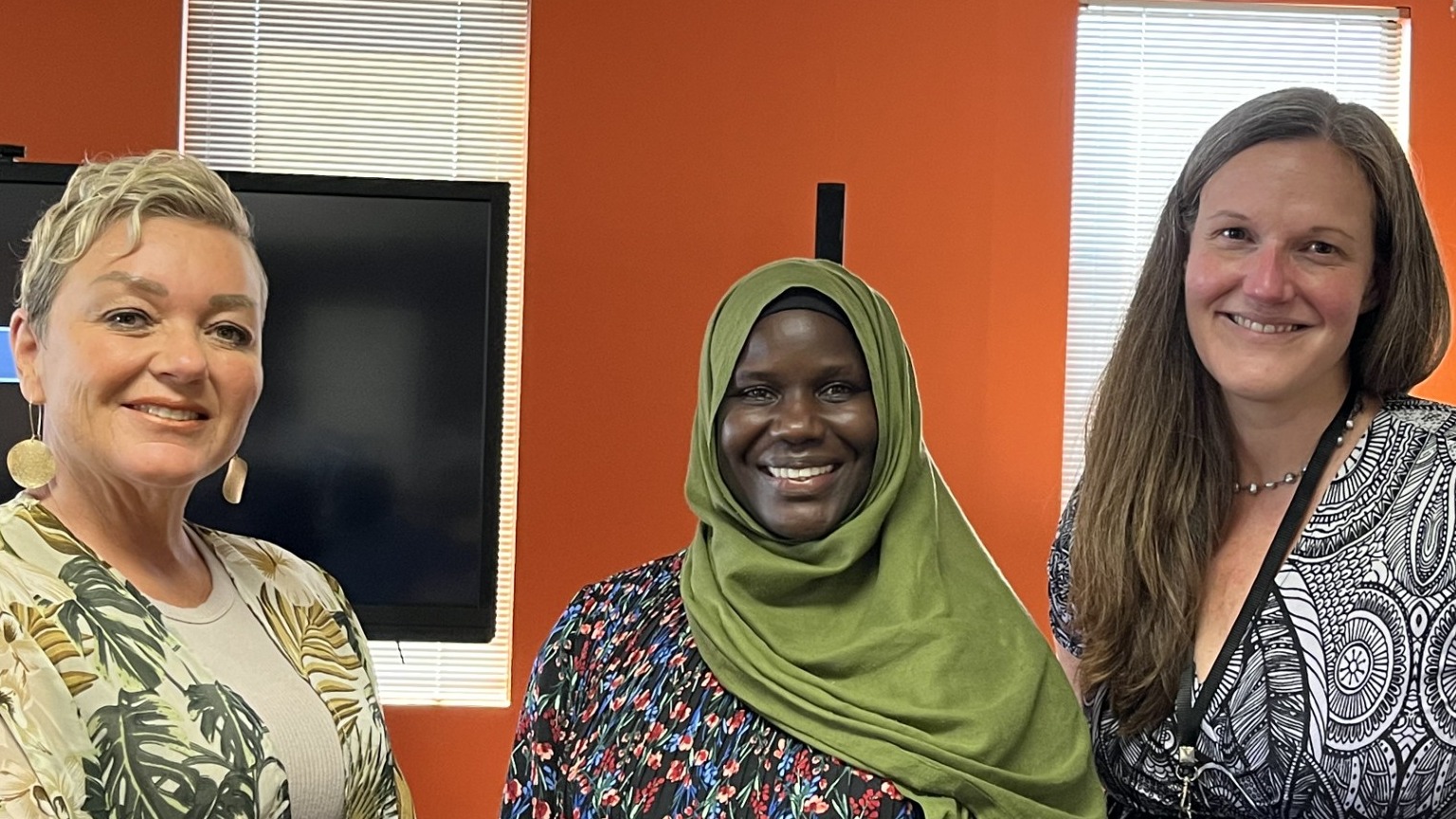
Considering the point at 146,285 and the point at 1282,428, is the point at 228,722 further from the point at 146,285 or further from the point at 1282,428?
the point at 1282,428

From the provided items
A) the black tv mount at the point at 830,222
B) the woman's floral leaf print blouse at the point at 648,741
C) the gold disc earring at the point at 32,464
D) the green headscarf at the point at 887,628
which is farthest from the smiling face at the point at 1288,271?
the gold disc earring at the point at 32,464

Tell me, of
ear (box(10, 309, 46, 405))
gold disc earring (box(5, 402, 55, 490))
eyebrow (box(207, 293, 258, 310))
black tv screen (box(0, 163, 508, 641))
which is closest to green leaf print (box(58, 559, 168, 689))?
gold disc earring (box(5, 402, 55, 490))

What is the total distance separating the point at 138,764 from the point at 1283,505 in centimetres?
150

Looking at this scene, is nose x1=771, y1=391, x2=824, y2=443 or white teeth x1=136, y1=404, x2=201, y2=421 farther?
nose x1=771, y1=391, x2=824, y2=443

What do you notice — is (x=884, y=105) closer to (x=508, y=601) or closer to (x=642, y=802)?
(x=508, y=601)

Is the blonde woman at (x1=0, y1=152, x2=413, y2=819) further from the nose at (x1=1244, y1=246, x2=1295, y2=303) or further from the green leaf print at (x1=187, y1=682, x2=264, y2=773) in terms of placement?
the nose at (x1=1244, y1=246, x2=1295, y2=303)

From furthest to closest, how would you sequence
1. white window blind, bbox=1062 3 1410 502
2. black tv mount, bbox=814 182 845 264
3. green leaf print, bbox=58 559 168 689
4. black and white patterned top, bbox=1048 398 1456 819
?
white window blind, bbox=1062 3 1410 502 → black tv mount, bbox=814 182 845 264 → black and white patterned top, bbox=1048 398 1456 819 → green leaf print, bbox=58 559 168 689

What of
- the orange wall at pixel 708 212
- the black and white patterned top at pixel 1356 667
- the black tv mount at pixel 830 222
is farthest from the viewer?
the orange wall at pixel 708 212

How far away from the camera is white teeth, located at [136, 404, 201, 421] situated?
1.67 meters

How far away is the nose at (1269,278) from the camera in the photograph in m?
1.98

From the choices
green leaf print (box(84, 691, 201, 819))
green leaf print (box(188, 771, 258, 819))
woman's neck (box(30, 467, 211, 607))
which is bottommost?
green leaf print (box(188, 771, 258, 819))

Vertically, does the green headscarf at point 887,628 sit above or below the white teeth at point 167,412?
below

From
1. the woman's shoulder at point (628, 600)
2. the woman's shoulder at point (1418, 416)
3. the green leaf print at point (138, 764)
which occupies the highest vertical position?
the woman's shoulder at point (1418, 416)

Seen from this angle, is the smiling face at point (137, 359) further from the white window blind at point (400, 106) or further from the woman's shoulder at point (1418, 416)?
the white window blind at point (400, 106)
